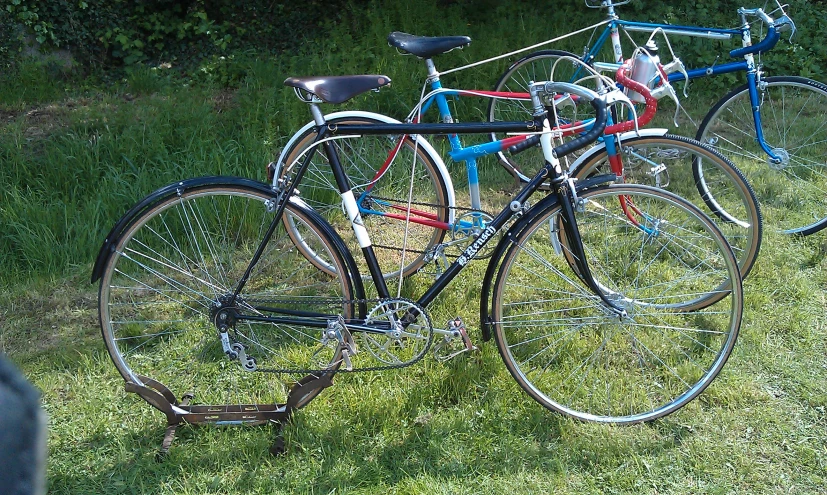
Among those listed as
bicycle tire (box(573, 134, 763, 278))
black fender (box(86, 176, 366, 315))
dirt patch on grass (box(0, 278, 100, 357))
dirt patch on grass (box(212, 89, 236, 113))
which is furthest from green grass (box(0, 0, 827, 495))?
dirt patch on grass (box(212, 89, 236, 113))

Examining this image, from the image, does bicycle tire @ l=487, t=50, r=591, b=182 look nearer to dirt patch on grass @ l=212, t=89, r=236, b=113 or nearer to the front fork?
the front fork

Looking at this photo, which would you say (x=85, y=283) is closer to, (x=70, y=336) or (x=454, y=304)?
(x=70, y=336)

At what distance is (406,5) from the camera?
6488mm

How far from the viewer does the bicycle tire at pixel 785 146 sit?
442 cm

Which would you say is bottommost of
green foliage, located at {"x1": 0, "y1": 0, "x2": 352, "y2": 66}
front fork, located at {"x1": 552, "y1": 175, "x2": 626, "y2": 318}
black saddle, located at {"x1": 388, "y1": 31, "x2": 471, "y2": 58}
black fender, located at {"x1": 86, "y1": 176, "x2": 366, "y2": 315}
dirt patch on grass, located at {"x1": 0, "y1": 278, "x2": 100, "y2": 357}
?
dirt patch on grass, located at {"x1": 0, "y1": 278, "x2": 100, "y2": 357}

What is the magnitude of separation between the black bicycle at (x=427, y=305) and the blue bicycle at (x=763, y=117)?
3.43 ft

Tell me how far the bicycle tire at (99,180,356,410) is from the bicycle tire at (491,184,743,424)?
0.94 m

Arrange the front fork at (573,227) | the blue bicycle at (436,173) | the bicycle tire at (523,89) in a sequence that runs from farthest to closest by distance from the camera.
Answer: the bicycle tire at (523,89), the blue bicycle at (436,173), the front fork at (573,227)

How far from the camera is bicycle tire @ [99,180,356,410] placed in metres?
3.00

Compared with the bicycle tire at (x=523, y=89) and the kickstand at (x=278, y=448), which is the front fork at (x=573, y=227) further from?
the bicycle tire at (x=523, y=89)

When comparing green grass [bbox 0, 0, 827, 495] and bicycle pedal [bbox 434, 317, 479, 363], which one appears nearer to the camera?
green grass [bbox 0, 0, 827, 495]

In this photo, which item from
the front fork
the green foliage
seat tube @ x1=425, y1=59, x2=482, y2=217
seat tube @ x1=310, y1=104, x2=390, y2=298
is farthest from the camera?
the green foliage

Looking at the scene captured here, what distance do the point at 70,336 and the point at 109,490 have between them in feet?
3.83

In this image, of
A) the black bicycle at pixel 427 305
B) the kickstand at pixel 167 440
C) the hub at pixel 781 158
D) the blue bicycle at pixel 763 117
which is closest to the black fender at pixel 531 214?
the black bicycle at pixel 427 305
